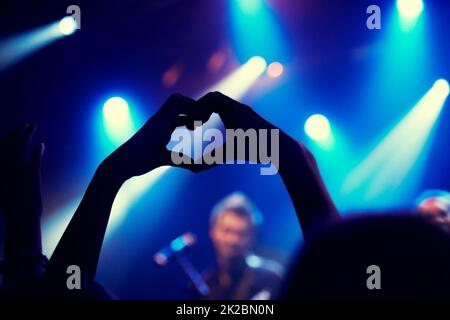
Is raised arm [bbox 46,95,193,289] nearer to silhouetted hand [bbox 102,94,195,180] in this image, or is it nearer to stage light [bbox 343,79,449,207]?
silhouetted hand [bbox 102,94,195,180]

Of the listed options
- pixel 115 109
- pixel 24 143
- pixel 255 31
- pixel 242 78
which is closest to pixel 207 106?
pixel 24 143

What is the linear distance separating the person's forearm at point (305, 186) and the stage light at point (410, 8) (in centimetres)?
396

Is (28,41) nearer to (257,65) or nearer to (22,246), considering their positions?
(257,65)

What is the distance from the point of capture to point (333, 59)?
455cm

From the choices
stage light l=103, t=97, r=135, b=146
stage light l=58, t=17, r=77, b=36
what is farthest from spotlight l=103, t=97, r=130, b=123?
stage light l=58, t=17, r=77, b=36

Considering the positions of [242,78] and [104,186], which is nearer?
[104,186]

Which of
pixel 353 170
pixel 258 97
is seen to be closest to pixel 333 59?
pixel 258 97

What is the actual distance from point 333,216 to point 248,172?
396 centimetres

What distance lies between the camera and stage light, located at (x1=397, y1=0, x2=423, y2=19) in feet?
14.3

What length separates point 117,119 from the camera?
4.66 meters

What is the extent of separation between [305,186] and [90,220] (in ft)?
1.54

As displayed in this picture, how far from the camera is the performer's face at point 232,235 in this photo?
119 inches

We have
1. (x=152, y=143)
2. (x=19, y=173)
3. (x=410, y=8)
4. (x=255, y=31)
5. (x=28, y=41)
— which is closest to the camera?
(x=152, y=143)

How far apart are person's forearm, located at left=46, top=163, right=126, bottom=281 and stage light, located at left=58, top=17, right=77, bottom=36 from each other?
11.3ft
